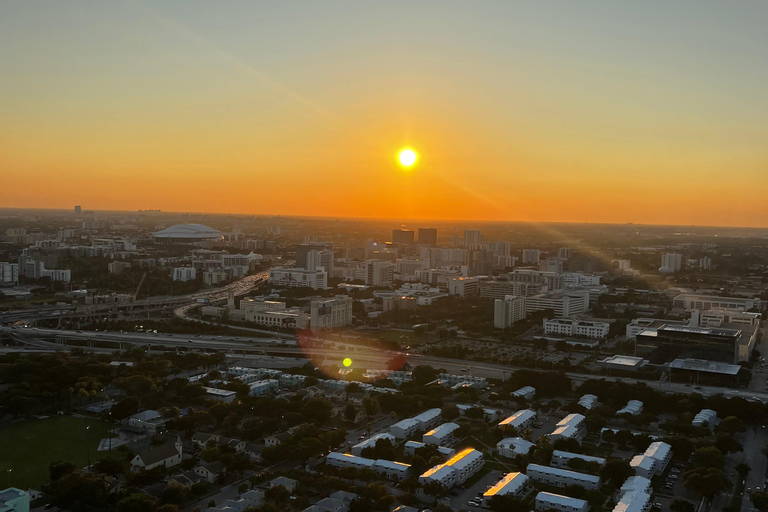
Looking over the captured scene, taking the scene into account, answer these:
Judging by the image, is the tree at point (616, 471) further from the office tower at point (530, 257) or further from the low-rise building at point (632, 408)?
the office tower at point (530, 257)

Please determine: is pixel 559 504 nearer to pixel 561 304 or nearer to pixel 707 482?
pixel 707 482

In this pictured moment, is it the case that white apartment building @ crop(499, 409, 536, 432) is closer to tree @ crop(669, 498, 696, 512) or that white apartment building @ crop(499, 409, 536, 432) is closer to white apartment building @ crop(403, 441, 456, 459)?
white apartment building @ crop(403, 441, 456, 459)

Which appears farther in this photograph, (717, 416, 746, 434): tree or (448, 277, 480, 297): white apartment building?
(448, 277, 480, 297): white apartment building

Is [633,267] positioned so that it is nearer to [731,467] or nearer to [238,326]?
[238,326]

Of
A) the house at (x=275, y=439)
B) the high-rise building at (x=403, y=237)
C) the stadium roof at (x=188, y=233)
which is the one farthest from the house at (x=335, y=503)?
the stadium roof at (x=188, y=233)

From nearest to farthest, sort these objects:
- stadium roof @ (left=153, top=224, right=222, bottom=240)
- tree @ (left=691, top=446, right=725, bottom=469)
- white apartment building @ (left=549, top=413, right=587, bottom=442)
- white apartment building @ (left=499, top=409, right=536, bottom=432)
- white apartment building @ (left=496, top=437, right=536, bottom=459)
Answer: tree @ (left=691, top=446, right=725, bottom=469) → white apartment building @ (left=496, top=437, right=536, bottom=459) → white apartment building @ (left=549, top=413, right=587, bottom=442) → white apartment building @ (left=499, top=409, right=536, bottom=432) → stadium roof @ (left=153, top=224, right=222, bottom=240)

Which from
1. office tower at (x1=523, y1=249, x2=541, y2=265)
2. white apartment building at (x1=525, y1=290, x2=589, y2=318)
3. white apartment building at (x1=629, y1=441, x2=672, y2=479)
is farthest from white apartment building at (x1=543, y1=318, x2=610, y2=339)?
office tower at (x1=523, y1=249, x2=541, y2=265)
